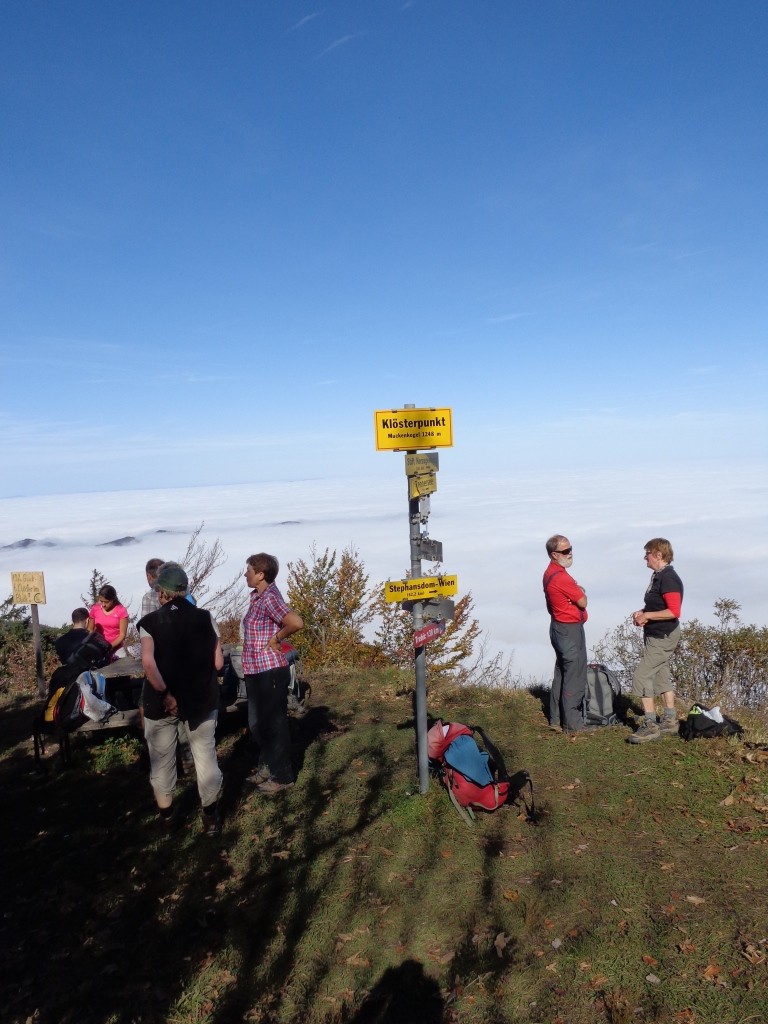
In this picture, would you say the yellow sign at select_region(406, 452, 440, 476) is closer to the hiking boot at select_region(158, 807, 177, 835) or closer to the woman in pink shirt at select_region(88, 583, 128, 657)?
the hiking boot at select_region(158, 807, 177, 835)

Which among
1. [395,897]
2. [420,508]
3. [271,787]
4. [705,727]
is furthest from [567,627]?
[395,897]

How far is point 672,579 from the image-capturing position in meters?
7.16

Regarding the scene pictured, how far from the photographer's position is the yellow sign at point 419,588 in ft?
18.9

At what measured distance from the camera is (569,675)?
7.70 m

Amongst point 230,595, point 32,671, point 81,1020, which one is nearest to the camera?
point 81,1020

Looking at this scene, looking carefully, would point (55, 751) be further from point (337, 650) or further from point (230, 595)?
point (230, 595)

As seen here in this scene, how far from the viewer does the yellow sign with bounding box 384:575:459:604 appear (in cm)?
576

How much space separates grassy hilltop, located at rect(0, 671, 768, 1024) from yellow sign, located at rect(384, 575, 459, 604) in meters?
1.74

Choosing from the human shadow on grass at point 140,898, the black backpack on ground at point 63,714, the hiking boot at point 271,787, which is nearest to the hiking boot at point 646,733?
the human shadow on grass at point 140,898

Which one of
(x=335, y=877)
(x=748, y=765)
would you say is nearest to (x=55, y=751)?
(x=335, y=877)

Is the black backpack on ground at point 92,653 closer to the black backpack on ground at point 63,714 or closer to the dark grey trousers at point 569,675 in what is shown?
the black backpack on ground at point 63,714

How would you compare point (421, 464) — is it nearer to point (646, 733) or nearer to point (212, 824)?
point (212, 824)

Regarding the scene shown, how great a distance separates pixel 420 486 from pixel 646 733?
3678 millimetres

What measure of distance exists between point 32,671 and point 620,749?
18.1 metres
